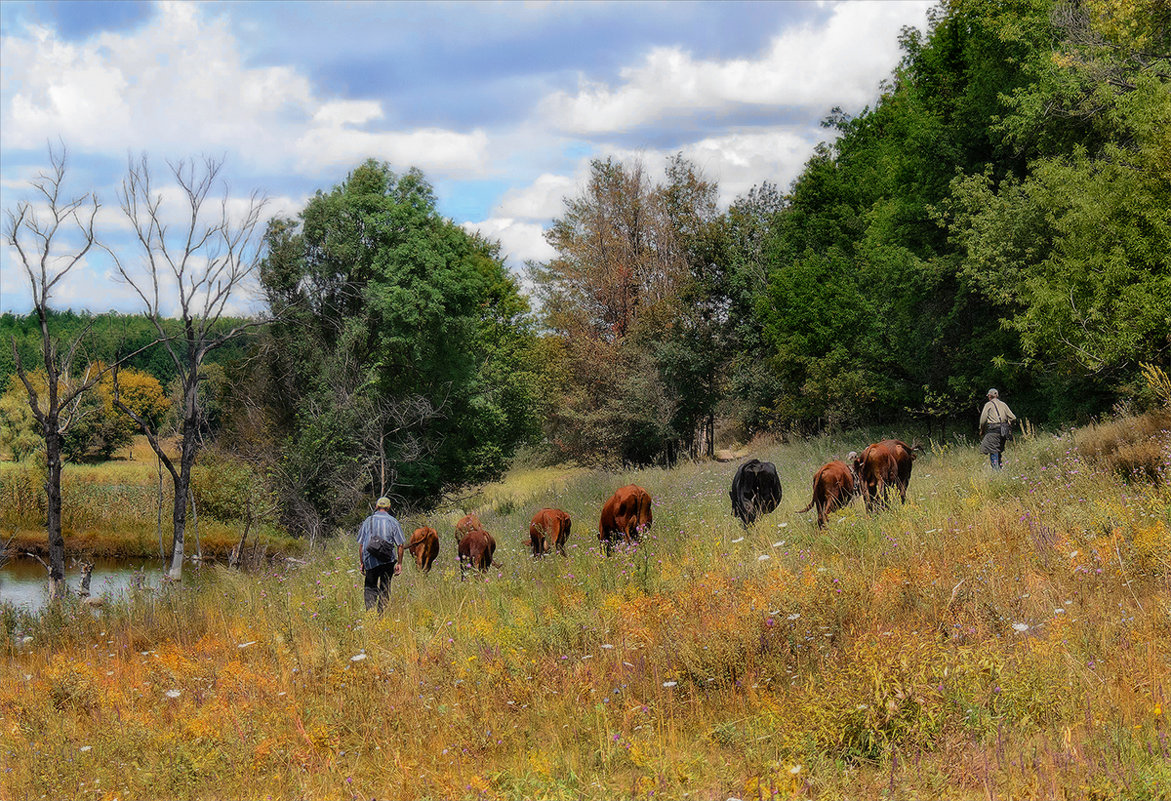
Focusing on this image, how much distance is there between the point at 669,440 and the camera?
43.4m

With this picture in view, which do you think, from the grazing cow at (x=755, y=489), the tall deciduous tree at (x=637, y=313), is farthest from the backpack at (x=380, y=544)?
the tall deciduous tree at (x=637, y=313)

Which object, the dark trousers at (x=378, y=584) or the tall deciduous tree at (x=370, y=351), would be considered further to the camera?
the tall deciduous tree at (x=370, y=351)

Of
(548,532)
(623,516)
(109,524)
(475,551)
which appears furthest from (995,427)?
(109,524)

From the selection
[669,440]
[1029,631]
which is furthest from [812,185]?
[1029,631]

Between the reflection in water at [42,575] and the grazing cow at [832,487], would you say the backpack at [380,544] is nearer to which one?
the grazing cow at [832,487]

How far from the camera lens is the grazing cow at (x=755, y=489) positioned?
32.8 ft

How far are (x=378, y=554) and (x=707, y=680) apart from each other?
494 cm

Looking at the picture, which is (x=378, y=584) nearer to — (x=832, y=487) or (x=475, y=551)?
(x=475, y=551)

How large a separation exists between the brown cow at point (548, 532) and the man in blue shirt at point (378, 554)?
5.71 ft

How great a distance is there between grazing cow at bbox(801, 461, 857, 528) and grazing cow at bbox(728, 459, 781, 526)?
626mm

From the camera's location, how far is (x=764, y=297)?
129ft

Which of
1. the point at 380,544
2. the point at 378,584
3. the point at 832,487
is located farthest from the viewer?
the point at 378,584

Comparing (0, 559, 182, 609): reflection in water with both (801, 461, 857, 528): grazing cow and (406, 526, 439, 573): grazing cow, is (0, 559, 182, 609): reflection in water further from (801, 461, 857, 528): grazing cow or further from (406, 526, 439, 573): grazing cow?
(801, 461, 857, 528): grazing cow

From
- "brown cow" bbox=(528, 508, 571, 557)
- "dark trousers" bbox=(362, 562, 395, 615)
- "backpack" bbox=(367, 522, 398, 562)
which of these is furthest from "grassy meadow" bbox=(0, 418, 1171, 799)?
"brown cow" bbox=(528, 508, 571, 557)
